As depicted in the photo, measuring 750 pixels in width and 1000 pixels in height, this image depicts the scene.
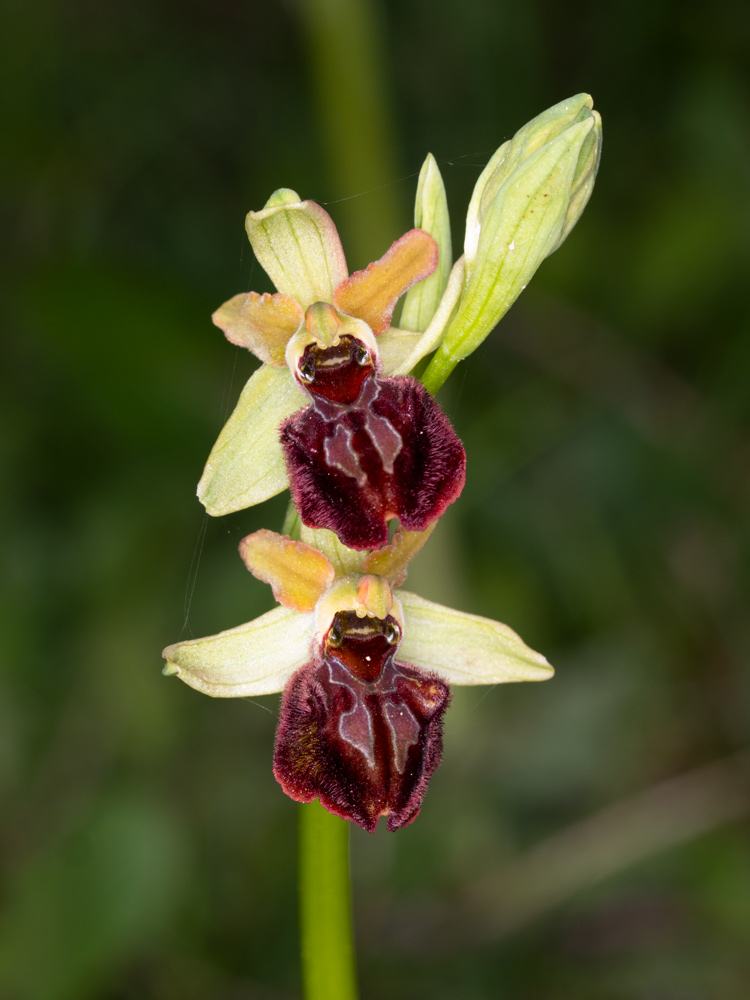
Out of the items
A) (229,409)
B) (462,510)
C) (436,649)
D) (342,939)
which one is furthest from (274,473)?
(462,510)

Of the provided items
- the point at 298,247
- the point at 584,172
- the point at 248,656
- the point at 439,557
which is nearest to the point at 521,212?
the point at 584,172

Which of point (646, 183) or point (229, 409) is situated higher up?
point (646, 183)

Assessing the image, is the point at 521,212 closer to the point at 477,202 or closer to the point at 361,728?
the point at 477,202

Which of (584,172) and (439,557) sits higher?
(439,557)

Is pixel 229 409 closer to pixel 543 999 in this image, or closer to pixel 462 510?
pixel 462 510

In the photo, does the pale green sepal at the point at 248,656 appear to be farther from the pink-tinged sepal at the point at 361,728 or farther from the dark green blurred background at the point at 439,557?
the dark green blurred background at the point at 439,557

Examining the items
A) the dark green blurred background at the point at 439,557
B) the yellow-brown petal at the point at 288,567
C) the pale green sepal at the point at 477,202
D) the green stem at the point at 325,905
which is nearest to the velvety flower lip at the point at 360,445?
the yellow-brown petal at the point at 288,567

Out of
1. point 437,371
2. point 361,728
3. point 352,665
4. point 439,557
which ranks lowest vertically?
point 361,728
